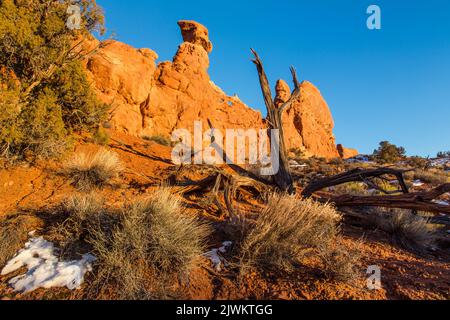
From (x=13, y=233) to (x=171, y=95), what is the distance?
2683cm

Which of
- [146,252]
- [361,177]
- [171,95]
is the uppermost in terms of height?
[171,95]

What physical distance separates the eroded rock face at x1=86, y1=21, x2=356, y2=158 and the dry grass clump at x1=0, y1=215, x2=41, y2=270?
625 centimetres

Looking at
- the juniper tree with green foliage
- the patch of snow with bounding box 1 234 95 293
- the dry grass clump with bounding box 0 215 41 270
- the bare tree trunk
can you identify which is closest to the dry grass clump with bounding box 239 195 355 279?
the patch of snow with bounding box 1 234 95 293

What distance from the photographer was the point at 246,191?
282 inches

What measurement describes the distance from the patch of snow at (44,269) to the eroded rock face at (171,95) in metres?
7.05

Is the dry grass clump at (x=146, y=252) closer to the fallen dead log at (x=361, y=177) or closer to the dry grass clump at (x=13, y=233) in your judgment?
the dry grass clump at (x=13, y=233)

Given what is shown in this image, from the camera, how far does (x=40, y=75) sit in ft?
23.3

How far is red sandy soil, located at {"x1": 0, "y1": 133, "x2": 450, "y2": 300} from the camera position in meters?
2.96

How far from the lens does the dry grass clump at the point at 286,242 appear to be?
3371 mm

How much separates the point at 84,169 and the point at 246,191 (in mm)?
3909

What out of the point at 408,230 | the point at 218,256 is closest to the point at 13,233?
the point at 218,256

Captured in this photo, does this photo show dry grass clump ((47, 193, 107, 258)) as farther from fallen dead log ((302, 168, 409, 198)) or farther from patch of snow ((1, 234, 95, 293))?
fallen dead log ((302, 168, 409, 198))

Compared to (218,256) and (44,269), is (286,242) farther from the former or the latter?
(44,269)

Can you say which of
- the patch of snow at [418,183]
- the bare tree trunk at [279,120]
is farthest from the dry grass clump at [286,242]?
the patch of snow at [418,183]
